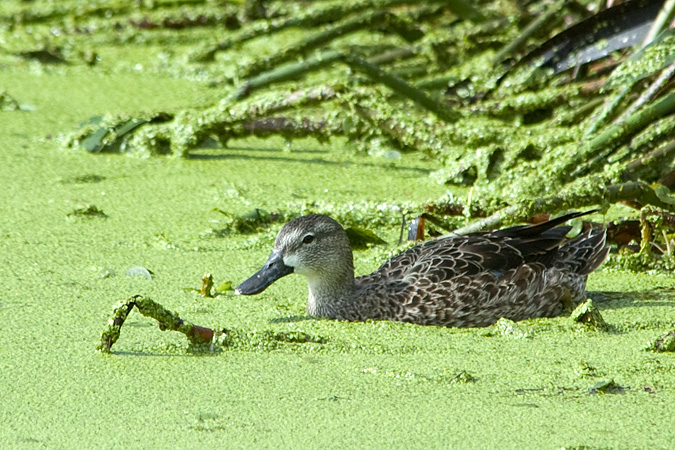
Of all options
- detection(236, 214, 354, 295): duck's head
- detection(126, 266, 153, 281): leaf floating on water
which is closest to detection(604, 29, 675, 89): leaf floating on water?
detection(236, 214, 354, 295): duck's head

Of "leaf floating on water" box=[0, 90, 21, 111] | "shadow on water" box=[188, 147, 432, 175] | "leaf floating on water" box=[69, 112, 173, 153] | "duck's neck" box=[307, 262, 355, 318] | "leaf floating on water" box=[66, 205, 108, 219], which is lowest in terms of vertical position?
"duck's neck" box=[307, 262, 355, 318]

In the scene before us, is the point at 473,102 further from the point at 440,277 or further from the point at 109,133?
the point at 440,277

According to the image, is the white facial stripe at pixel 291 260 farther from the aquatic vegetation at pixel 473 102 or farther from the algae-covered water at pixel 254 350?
the aquatic vegetation at pixel 473 102

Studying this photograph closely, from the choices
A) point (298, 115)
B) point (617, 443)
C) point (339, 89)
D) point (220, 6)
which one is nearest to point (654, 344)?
point (617, 443)

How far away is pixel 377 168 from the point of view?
525 cm

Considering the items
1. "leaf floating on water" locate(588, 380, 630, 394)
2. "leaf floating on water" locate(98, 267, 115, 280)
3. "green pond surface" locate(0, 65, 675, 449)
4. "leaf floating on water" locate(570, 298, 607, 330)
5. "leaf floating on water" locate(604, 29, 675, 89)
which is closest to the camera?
"green pond surface" locate(0, 65, 675, 449)

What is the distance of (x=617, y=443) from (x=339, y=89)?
2.68 metres

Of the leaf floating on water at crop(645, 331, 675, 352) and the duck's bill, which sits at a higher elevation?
the duck's bill

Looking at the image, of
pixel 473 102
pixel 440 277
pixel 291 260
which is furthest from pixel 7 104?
pixel 440 277

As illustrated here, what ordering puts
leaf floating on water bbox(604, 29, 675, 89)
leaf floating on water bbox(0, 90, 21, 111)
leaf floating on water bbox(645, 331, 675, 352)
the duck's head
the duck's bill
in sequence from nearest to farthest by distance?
leaf floating on water bbox(645, 331, 675, 352) < the duck's bill < the duck's head < leaf floating on water bbox(604, 29, 675, 89) < leaf floating on water bbox(0, 90, 21, 111)

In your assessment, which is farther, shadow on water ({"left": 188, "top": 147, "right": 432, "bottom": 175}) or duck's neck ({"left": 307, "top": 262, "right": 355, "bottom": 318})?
shadow on water ({"left": 188, "top": 147, "right": 432, "bottom": 175})

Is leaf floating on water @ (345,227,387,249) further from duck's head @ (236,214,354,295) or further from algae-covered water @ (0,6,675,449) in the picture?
duck's head @ (236,214,354,295)

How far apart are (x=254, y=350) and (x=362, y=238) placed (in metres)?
1.20

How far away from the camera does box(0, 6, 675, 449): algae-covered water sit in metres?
2.65
